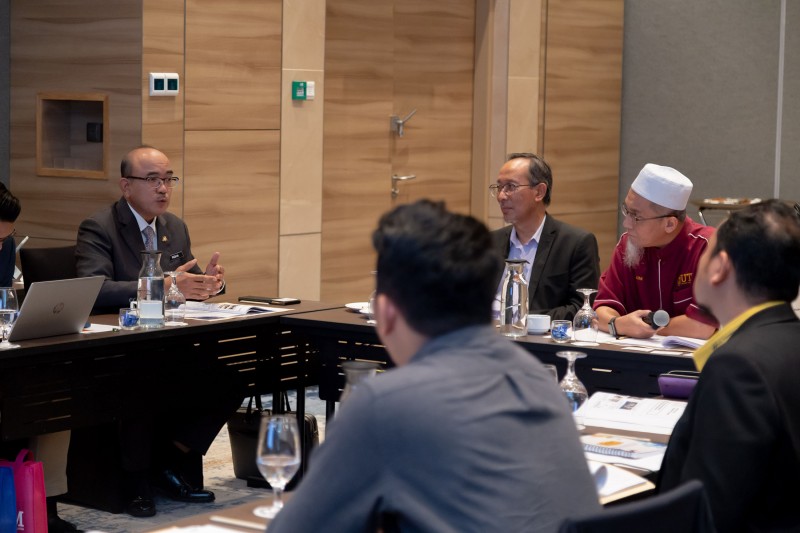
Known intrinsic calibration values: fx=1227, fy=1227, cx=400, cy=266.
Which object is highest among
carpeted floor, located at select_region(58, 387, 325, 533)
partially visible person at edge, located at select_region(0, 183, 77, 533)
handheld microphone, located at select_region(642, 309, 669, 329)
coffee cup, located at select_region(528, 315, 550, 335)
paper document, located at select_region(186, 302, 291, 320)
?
handheld microphone, located at select_region(642, 309, 669, 329)

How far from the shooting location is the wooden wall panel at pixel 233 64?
632 centimetres

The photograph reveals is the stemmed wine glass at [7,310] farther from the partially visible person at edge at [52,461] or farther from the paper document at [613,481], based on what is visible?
the paper document at [613,481]

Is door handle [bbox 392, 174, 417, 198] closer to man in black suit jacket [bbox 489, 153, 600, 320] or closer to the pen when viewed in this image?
man in black suit jacket [bbox 489, 153, 600, 320]

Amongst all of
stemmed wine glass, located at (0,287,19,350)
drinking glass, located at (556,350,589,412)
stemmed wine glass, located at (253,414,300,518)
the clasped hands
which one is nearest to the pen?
stemmed wine glass, located at (253,414,300,518)

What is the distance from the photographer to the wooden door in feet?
24.5

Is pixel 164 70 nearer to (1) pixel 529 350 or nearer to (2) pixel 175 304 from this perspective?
(2) pixel 175 304

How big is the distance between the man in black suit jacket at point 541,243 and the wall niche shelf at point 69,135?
222 centimetres

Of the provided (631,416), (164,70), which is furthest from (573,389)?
(164,70)

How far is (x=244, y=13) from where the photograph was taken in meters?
6.59

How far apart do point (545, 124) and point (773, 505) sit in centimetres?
664

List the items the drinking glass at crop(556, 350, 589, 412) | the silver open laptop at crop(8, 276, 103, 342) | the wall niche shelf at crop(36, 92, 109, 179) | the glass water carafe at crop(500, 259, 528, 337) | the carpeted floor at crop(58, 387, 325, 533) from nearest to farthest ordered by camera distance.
A: 1. the drinking glass at crop(556, 350, 589, 412)
2. the silver open laptop at crop(8, 276, 103, 342)
3. the glass water carafe at crop(500, 259, 528, 337)
4. the carpeted floor at crop(58, 387, 325, 533)
5. the wall niche shelf at crop(36, 92, 109, 179)

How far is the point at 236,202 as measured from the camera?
21.8 ft

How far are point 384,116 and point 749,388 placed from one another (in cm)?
578

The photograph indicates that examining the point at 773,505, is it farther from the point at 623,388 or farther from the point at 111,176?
the point at 111,176
